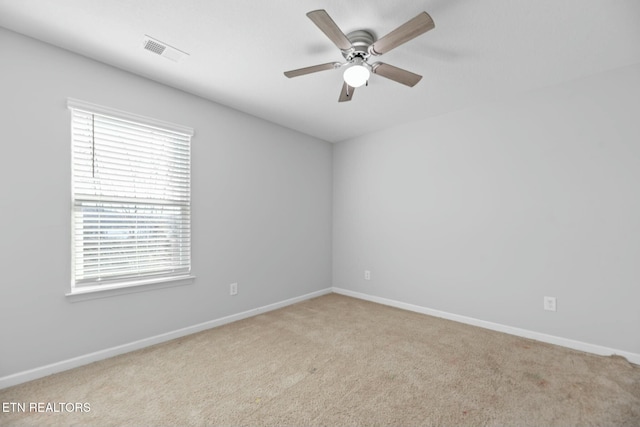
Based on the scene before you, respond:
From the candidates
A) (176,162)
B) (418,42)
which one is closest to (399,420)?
(418,42)

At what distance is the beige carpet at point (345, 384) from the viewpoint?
5.55 feet

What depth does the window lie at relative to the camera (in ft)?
7.50

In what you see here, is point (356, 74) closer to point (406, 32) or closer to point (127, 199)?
point (406, 32)

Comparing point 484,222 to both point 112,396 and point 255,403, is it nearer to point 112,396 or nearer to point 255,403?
point 255,403

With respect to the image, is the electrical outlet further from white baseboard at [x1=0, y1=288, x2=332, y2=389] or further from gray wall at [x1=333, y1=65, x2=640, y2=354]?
white baseboard at [x1=0, y1=288, x2=332, y2=389]

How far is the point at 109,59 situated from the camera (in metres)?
2.33

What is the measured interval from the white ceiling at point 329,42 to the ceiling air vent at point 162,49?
0.05 meters

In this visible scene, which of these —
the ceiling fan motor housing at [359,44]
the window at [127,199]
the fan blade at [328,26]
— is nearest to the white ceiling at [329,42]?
the ceiling fan motor housing at [359,44]

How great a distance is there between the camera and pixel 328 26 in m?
1.64

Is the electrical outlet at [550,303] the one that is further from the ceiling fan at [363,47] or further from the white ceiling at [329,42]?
the ceiling fan at [363,47]

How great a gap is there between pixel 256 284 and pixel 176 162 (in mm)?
1652

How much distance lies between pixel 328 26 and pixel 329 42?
49 centimetres

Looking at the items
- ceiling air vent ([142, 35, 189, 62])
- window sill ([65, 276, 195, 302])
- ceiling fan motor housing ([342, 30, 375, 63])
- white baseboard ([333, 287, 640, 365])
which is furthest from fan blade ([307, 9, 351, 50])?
white baseboard ([333, 287, 640, 365])

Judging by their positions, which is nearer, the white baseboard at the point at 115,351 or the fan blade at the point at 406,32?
the fan blade at the point at 406,32
